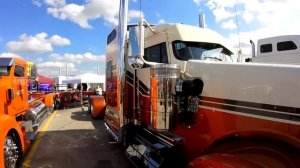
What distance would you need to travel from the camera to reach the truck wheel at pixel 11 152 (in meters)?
5.71

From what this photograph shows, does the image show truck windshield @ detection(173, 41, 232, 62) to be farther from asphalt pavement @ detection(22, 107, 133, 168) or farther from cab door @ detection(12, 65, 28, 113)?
cab door @ detection(12, 65, 28, 113)

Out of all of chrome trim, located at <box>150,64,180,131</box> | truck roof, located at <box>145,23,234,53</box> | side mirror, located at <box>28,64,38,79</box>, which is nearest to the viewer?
chrome trim, located at <box>150,64,180,131</box>

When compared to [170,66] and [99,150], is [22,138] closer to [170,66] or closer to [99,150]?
[99,150]

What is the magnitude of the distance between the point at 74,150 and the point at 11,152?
8.04 ft

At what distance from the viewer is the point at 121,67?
693 centimetres

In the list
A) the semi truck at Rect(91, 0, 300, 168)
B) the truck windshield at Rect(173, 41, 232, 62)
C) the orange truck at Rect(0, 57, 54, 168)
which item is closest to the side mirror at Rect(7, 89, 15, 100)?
the orange truck at Rect(0, 57, 54, 168)

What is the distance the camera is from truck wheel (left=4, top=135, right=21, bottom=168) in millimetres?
5707

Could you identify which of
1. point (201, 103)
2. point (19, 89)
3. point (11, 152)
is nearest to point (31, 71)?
point (19, 89)

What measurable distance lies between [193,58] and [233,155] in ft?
7.06

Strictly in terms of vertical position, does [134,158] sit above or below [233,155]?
below

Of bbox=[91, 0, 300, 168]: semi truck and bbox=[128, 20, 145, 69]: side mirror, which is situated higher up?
bbox=[128, 20, 145, 69]: side mirror

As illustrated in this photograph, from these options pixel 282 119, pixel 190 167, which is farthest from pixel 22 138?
pixel 282 119

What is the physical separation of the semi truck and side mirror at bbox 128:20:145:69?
0.05 ft

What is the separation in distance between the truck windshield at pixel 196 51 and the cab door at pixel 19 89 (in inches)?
164
